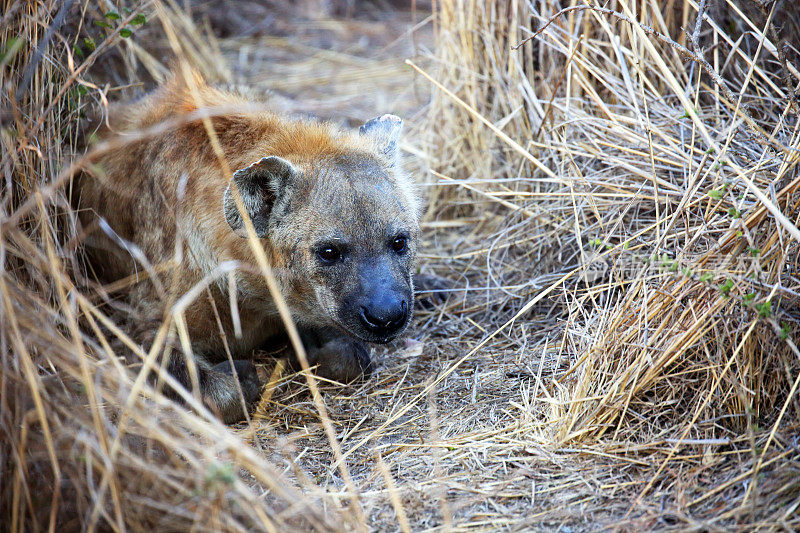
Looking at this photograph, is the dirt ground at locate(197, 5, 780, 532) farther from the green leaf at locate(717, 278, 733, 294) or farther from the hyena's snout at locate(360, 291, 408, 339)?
the green leaf at locate(717, 278, 733, 294)

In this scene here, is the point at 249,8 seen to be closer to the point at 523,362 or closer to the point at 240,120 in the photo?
the point at 240,120

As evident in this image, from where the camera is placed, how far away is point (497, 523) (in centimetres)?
261

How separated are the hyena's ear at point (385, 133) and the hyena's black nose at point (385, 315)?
2.93 feet

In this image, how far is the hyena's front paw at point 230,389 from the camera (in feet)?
11.5

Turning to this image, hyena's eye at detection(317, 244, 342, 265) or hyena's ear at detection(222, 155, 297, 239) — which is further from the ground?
hyena's ear at detection(222, 155, 297, 239)

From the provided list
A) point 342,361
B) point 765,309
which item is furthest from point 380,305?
point 765,309

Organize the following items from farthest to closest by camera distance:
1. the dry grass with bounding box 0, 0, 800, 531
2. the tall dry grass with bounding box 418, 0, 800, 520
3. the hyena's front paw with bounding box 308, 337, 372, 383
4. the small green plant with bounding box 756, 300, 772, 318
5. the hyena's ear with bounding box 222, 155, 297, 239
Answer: the hyena's front paw with bounding box 308, 337, 372, 383 < the hyena's ear with bounding box 222, 155, 297, 239 < the tall dry grass with bounding box 418, 0, 800, 520 < the small green plant with bounding box 756, 300, 772, 318 < the dry grass with bounding box 0, 0, 800, 531

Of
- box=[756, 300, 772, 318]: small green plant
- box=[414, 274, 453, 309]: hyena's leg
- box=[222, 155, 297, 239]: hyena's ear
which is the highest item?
box=[222, 155, 297, 239]: hyena's ear

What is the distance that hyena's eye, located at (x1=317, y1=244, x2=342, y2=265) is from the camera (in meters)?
3.46

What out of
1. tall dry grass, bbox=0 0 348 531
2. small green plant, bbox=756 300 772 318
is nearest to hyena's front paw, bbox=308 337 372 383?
tall dry grass, bbox=0 0 348 531

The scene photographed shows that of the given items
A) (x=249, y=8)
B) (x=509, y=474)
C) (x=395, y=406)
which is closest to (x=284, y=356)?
(x=395, y=406)

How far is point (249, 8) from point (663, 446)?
291 inches

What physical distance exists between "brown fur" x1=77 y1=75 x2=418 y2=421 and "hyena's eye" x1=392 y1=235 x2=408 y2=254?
5 centimetres

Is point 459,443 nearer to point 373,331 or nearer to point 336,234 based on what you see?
point 373,331
